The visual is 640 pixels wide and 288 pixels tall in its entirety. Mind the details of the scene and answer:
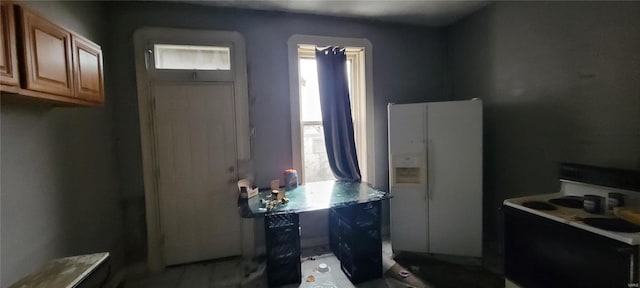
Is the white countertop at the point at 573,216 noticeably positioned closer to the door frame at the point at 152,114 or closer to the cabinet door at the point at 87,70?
→ the door frame at the point at 152,114

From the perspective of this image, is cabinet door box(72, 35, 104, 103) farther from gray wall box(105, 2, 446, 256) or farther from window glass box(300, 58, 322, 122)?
window glass box(300, 58, 322, 122)

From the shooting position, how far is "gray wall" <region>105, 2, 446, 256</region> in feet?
8.35

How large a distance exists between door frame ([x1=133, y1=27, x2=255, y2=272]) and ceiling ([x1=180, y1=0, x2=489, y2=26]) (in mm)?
341

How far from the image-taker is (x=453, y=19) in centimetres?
317

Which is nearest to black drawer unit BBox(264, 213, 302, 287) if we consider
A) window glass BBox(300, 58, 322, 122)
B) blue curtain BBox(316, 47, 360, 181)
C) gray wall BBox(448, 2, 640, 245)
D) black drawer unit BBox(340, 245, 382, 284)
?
black drawer unit BBox(340, 245, 382, 284)

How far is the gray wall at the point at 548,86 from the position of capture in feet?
6.16

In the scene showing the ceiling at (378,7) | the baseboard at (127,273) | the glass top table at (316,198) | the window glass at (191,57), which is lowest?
the baseboard at (127,273)

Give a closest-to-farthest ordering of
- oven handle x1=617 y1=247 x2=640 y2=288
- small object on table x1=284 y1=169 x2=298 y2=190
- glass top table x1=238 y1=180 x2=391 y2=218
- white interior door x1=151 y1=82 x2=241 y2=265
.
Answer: oven handle x1=617 y1=247 x2=640 y2=288, glass top table x1=238 y1=180 x2=391 y2=218, white interior door x1=151 y1=82 x2=241 y2=265, small object on table x1=284 y1=169 x2=298 y2=190

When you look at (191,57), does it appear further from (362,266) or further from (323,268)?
(362,266)

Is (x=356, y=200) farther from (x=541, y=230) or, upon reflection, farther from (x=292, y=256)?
(x=541, y=230)

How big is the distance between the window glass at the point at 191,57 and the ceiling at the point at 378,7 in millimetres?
428

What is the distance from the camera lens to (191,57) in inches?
107

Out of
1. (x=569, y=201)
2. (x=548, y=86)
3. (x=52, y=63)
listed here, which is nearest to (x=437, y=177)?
(x=569, y=201)

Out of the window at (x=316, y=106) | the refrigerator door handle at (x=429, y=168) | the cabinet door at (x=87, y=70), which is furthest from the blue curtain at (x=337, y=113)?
the cabinet door at (x=87, y=70)
